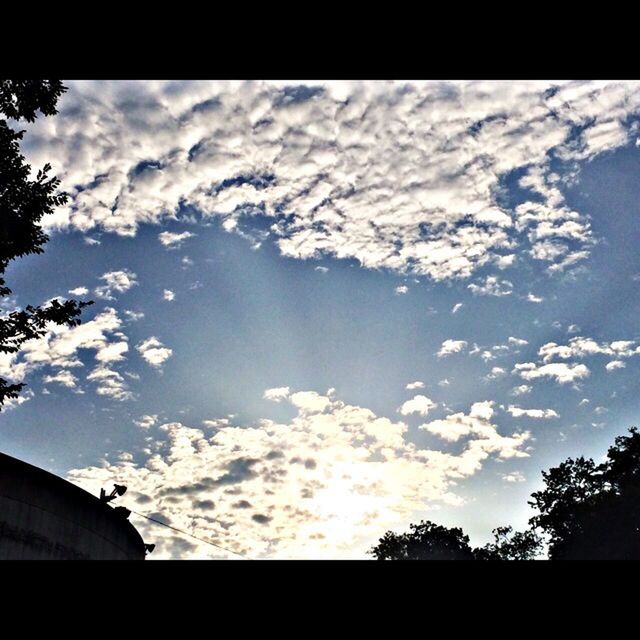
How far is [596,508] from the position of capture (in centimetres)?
5147

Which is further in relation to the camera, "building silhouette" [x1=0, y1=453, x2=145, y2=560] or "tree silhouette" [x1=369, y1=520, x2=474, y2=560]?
"tree silhouette" [x1=369, y1=520, x2=474, y2=560]

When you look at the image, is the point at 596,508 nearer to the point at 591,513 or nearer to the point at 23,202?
the point at 591,513

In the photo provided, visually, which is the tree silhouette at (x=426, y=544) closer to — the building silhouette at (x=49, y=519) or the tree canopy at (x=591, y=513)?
the tree canopy at (x=591, y=513)

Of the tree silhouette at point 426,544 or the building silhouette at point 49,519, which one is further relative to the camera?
the tree silhouette at point 426,544

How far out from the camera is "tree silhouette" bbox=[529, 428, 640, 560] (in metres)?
49.2

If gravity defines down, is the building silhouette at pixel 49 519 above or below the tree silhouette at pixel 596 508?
below

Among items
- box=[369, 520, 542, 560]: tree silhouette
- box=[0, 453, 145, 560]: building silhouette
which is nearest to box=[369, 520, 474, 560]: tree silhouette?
box=[369, 520, 542, 560]: tree silhouette

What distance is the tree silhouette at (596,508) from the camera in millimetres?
49156

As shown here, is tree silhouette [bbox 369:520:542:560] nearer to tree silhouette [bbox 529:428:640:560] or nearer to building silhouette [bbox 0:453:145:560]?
tree silhouette [bbox 529:428:640:560]

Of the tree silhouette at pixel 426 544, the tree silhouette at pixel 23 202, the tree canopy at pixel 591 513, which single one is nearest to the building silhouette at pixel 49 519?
the tree silhouette at pixel 23 202

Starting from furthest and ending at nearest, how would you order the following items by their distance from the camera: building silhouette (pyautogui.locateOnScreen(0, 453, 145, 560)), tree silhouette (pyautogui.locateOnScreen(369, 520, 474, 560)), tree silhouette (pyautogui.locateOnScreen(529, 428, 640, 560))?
tree silhouette (pyautogui.locateOnScreen(369, 520, 474, 560)) → tree silhouette (pyautogui.locateOnScreen(529, 428, 640, 560)) → building silhouette (pyautogui.locateOnScreen(0, 453, 145, 560))
